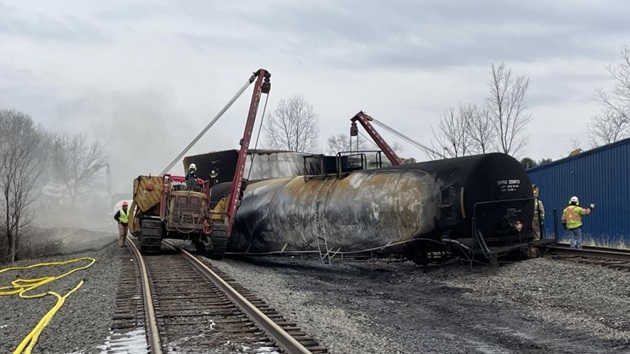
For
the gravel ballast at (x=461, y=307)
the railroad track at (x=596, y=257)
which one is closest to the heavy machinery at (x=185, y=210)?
the gravel ballast at (x=461, y=307)

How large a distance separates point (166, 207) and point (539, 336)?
11958 millimetres

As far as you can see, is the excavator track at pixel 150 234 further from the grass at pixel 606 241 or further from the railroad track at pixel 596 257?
the grass at pixel 606 241

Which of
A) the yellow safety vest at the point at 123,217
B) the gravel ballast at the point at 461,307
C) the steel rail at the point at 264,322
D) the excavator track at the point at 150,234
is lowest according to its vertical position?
the gravel ballast at the point at 461,307

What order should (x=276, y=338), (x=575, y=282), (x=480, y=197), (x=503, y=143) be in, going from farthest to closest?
(x=503, y=143) → (x=480, y=197) → (x=575, y=282) → (x=276, y=338)

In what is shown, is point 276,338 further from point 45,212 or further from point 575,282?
point 45,212

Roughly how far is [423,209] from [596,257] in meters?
4.15

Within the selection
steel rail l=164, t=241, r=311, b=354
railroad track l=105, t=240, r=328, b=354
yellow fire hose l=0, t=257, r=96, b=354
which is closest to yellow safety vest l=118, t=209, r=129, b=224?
yellow fire hose l=0, t=257, r=96, b=354

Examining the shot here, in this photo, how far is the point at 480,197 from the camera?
39.8 ft

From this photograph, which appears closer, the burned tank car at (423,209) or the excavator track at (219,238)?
the burned tank car at (423,209)

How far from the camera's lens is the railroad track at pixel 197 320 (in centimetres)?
604

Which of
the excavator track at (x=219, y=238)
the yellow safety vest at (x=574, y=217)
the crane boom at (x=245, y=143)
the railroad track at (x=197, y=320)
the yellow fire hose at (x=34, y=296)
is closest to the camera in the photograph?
the railroad track at (x=197, y=320)

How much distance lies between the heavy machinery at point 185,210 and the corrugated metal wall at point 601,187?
1278cm

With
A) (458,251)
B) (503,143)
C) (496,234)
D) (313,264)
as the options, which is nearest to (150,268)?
(313,264)

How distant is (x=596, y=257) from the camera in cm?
1292
